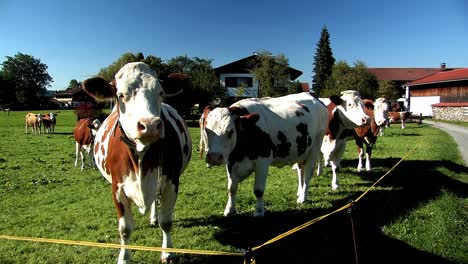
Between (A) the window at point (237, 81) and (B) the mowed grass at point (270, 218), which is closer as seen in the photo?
(B) the mowed grass at point (270, 218)

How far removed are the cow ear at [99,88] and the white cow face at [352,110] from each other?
6.33 meters

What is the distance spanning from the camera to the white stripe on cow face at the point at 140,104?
3322 millimetres

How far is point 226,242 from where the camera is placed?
5.49m

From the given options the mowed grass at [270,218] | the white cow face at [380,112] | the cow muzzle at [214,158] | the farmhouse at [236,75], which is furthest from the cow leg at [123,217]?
the farmhouse at [236,75]

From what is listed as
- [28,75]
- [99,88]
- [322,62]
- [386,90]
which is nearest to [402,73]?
[322,62]

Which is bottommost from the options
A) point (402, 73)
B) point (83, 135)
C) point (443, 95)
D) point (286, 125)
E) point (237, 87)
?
point (83, 135)

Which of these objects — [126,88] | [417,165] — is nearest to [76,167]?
[126,88]

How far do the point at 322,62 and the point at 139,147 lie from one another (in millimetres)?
83214

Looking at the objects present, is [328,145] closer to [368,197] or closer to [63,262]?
[368,197]

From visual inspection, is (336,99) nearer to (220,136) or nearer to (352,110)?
(352,110)

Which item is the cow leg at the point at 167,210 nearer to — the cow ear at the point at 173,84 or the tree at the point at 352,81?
the cow ear at the point at 173,84

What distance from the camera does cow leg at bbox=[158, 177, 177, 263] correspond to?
180 inches

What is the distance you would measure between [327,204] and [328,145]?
2224 mm

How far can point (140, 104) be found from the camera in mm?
3494
